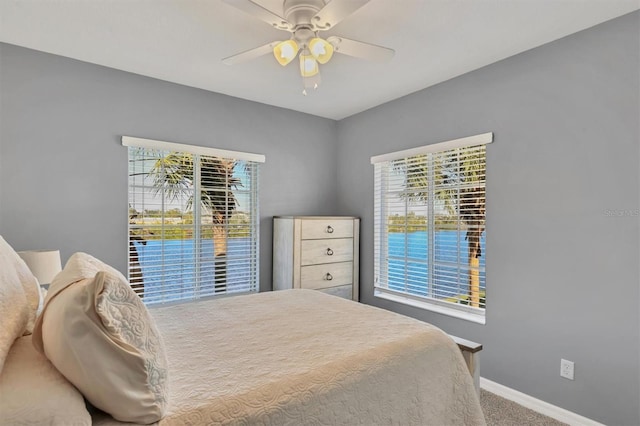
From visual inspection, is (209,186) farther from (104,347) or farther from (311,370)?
(104,347)

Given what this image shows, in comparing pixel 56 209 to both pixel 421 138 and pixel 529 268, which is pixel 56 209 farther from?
pixel 529 268

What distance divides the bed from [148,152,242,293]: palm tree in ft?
4.88

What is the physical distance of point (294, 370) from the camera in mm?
1274

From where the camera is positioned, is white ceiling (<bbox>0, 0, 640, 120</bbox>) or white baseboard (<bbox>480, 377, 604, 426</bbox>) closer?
white ceiling (<bbox>0, 0, 640, 120</bbox>)

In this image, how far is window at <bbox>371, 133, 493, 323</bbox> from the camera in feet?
9.45

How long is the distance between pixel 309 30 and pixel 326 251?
223cm

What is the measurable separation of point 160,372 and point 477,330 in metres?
2.53

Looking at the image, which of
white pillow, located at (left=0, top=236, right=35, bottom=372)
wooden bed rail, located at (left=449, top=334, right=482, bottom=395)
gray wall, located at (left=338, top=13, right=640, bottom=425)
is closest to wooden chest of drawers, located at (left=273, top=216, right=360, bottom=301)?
gray wall, located at (left=338, top=13, right=640, bottom=425)

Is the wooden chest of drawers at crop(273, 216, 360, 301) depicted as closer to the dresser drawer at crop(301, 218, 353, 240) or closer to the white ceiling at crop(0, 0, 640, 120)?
the dresser drawer at crop(301, 218, 353, 240)

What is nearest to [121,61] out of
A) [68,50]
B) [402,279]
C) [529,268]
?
[68,50]

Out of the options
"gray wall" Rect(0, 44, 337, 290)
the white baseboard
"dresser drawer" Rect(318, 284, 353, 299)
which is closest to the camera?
the white baseboard

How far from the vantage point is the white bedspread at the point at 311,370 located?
111cm

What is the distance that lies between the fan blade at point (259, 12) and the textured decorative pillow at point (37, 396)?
1.49 m

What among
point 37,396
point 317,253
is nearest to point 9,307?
point 37,396
